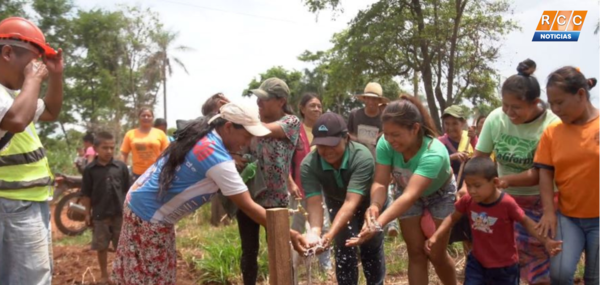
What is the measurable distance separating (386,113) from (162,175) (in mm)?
1484

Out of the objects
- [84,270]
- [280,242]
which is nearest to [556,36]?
[280,242]

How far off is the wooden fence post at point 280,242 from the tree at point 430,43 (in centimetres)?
1312

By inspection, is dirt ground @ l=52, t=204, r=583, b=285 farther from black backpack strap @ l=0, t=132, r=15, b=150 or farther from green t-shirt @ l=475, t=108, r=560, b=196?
black backpack strap @ l=0, t=132, r=15, b=150

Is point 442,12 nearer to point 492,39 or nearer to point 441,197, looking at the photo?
point 492,39

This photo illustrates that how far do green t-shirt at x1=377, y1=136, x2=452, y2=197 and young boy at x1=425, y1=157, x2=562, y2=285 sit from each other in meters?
0.18

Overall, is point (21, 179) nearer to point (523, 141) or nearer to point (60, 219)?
point (523, 141)

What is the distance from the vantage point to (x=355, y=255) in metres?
4.72

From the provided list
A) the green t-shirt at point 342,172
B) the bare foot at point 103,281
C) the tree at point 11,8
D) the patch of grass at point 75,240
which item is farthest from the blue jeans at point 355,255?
the tree at point 11,8

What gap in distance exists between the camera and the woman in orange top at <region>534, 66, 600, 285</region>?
11.7 feet

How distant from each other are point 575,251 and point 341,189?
1651mm

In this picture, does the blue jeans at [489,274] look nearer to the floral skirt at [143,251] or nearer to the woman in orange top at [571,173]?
the woman in orange top at [571,173]

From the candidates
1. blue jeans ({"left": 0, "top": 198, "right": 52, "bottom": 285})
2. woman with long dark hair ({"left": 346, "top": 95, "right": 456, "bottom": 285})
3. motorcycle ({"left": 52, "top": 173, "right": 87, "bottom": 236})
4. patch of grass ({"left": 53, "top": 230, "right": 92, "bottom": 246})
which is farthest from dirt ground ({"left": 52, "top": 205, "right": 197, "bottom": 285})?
blue jeans ({"left": 0, "top": 198, "right": 52, "bottom": 285})

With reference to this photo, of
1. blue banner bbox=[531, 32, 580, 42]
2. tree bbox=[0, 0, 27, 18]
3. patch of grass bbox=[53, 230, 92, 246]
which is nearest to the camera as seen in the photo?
blue banner bbox=[531, 32, 580, 42]

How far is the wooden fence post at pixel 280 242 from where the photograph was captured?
3170mm
